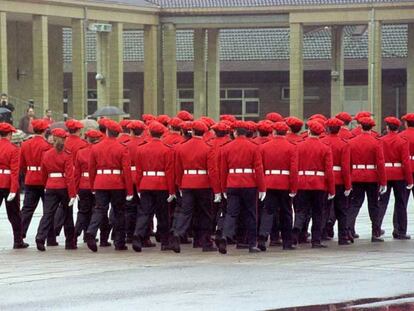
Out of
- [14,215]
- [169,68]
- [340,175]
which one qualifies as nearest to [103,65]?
[169,68]

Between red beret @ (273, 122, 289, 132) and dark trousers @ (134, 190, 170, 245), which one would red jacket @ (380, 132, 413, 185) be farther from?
dark trousers @ (134, 190, 170, 245)

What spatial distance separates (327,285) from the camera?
51.4 ft

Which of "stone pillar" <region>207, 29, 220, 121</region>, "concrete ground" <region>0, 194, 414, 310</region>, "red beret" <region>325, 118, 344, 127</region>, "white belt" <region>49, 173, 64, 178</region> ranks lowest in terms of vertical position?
"concrete ground" <region>0, 194, 414, 310</region>

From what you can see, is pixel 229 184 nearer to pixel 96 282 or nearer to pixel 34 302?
pixel 96 282

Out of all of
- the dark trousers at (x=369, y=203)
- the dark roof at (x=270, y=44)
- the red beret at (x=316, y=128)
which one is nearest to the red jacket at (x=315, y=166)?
the red beret at (x=316, y=128)

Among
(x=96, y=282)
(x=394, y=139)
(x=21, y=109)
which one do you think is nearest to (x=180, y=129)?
(x=394, y=139)

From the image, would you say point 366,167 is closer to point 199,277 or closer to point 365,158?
point 365,158

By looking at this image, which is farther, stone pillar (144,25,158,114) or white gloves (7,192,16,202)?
stone pillar (144,25,158,114)

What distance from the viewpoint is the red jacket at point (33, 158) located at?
2162cm

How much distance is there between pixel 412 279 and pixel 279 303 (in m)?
2.66

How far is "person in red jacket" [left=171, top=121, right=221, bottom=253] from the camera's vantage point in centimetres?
2050

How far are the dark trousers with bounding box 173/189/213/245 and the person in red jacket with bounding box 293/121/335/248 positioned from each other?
1461mm

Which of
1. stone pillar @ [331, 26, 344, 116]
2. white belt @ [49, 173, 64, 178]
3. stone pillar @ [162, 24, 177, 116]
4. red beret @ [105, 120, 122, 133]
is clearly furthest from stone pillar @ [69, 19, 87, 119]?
red beret @ [105, 120, 122, 133]

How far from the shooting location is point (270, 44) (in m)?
66.6
